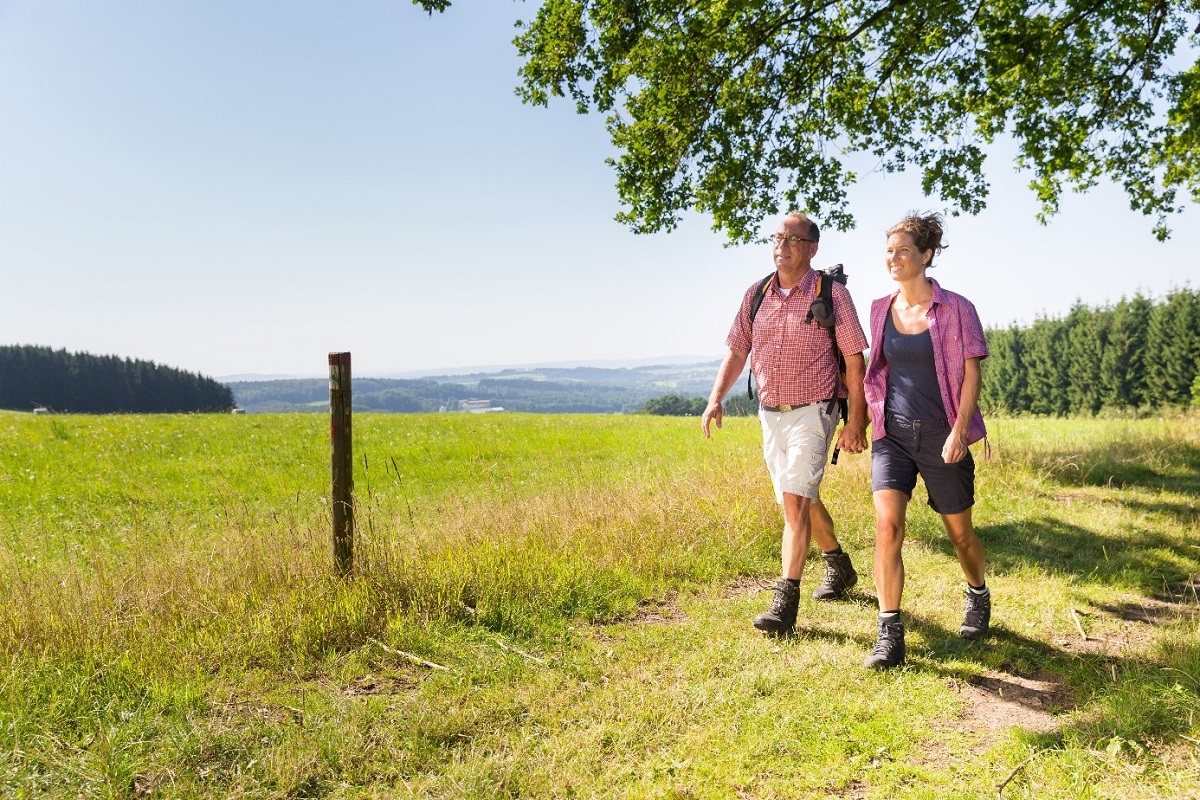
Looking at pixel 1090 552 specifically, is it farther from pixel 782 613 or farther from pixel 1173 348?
pixel 1173 348

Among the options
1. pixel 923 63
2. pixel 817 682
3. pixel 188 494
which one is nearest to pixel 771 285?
pixel 817 682

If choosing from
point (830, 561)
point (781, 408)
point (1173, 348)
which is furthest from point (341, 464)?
point (1173, 348)

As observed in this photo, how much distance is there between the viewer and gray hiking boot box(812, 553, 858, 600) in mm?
5578

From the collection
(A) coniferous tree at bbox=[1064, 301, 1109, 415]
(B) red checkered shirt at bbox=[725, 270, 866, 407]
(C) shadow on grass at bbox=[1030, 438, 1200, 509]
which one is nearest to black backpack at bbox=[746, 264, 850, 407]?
(B) red checkered shirt at bbox=[725, 270, 866, 407]

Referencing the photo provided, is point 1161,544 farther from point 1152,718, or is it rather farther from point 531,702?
point 531,702

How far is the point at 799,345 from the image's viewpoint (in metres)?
4.75

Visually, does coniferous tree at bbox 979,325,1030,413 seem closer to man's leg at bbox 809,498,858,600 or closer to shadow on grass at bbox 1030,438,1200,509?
shadow on grass at bbox 1030,438,1200,509

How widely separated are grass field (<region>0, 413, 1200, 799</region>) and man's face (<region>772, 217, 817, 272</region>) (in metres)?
2.55

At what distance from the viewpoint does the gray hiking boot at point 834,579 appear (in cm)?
558

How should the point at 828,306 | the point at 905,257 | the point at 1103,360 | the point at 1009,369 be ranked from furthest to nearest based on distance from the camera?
the point at 1009,369 < the point at 1103,360 < the point at 828,306 < the point at 905,257

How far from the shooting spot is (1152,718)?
127 inches

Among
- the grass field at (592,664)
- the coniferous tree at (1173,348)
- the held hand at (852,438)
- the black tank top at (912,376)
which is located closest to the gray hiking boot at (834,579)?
the grass field at (592,664)

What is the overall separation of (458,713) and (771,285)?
134 inches

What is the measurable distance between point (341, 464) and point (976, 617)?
460cm
